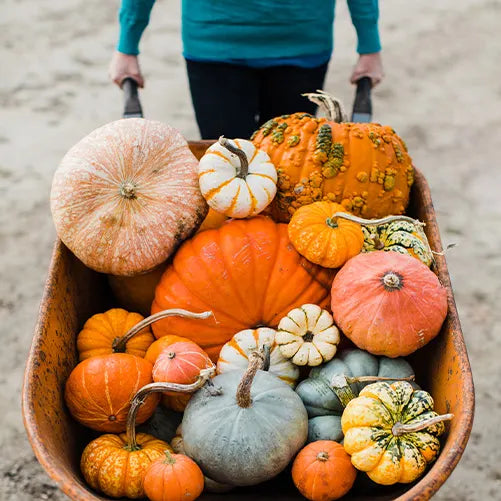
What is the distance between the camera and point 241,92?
2779 mm

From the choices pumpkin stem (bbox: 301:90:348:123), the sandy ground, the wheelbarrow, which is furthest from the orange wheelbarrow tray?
the sandy ground

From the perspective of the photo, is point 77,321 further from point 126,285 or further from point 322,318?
point 322,318

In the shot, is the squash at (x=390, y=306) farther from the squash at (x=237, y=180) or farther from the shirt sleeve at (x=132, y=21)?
the shirt sleeve at (x=132, y=21)

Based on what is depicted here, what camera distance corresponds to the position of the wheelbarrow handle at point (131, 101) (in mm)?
2492

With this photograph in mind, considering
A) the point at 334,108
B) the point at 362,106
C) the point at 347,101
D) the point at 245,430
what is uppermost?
the point at 334,108

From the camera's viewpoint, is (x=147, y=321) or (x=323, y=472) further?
(x=147, y=321)

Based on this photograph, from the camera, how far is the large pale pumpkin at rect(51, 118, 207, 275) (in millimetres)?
1928

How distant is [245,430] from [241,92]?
1608mm

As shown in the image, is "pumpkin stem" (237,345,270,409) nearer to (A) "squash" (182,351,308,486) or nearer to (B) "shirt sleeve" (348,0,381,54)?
(A) "squash" (182,351,308,486)

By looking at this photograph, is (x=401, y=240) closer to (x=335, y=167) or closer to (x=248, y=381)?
(x=335, y=167)

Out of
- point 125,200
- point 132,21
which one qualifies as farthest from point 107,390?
point 132,21

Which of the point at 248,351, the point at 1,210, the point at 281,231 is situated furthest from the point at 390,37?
the point at 248,351

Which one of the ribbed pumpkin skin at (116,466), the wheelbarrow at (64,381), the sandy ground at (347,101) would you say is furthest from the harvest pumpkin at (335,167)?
the sandy ground at (347,101)

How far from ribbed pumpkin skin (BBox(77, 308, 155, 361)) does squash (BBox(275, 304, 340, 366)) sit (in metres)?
0.42
